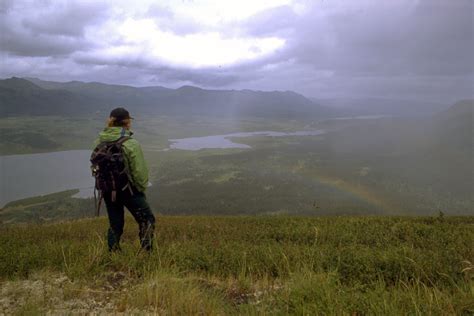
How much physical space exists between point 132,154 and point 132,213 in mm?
1146

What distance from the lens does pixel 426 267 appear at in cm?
487

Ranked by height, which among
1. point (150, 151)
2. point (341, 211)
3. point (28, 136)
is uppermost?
point (28, 136)

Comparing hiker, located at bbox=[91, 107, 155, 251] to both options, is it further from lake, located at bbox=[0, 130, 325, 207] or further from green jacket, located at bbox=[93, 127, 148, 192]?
lake, located at bbox=[0, 130, 325, 207]

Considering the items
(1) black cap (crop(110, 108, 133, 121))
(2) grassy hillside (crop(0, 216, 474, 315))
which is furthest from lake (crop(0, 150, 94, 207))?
(1) black cap (crop(110, 108, 133, 121))

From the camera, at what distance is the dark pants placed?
533 centimetres

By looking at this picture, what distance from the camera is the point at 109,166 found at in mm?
5023

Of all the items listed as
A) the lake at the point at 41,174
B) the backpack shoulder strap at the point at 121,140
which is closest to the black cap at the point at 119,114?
the backpack shoulder strap at the point at 121,140

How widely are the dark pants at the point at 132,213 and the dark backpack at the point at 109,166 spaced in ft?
0.86

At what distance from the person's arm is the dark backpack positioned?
3.1 inches

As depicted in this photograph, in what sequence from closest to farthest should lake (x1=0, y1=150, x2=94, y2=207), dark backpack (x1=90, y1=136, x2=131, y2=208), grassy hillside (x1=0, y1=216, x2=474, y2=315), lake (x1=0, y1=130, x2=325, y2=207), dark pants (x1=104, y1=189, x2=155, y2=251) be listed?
grassy hillside (x1=0, y1=216, x2=474, y2=315), dark backpack (x1=90, y1=136, x2=131, y2=208), dark pants (x1=104, y1=189, x2=155, y2=251), lake (x1=0, y1=130, x2=325, y2=207), lake (x1=0, y1=150, x2=94, y2=207)

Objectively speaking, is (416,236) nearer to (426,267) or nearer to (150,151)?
(426,267)

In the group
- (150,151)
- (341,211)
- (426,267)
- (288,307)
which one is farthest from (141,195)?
(150,151)

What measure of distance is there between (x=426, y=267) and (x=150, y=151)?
188 meters

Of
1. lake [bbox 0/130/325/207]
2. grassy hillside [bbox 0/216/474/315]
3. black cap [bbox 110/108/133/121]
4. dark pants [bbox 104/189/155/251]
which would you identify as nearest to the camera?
grassy hillside [bbox 0/216/474/315]
